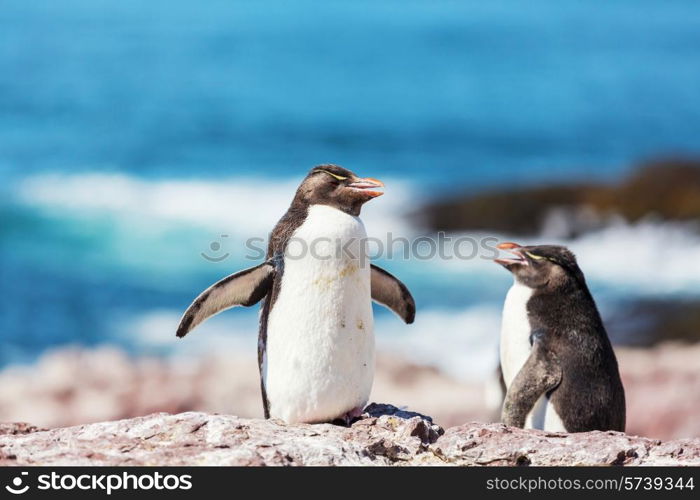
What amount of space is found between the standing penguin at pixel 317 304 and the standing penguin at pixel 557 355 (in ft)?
3.32

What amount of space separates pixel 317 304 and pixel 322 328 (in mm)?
110

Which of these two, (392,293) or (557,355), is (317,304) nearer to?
(392,293)

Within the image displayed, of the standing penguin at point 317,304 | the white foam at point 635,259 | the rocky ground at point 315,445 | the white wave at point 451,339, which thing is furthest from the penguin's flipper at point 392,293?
the white foam at point 635,259

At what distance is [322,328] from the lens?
4965 mm

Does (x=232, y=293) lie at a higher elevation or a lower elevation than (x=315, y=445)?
higher

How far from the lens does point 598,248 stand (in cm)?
1750

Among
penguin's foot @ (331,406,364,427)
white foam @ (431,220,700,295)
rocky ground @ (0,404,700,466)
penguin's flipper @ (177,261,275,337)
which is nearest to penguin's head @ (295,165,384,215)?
penguin's flipper @ (177,261,275,337)

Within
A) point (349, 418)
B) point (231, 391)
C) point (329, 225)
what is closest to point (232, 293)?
point (329, 225)

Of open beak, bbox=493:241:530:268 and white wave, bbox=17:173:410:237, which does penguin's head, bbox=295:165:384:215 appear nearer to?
open beak, bbox=493:241:530:268

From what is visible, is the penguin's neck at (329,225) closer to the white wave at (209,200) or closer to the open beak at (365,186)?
the open beak at (365,186)

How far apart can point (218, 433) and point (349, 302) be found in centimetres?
99

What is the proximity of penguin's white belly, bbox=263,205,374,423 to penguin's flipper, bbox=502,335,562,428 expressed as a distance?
996 mm

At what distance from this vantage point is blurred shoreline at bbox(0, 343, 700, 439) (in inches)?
373

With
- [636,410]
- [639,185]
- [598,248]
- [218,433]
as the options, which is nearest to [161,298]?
[598,248]
